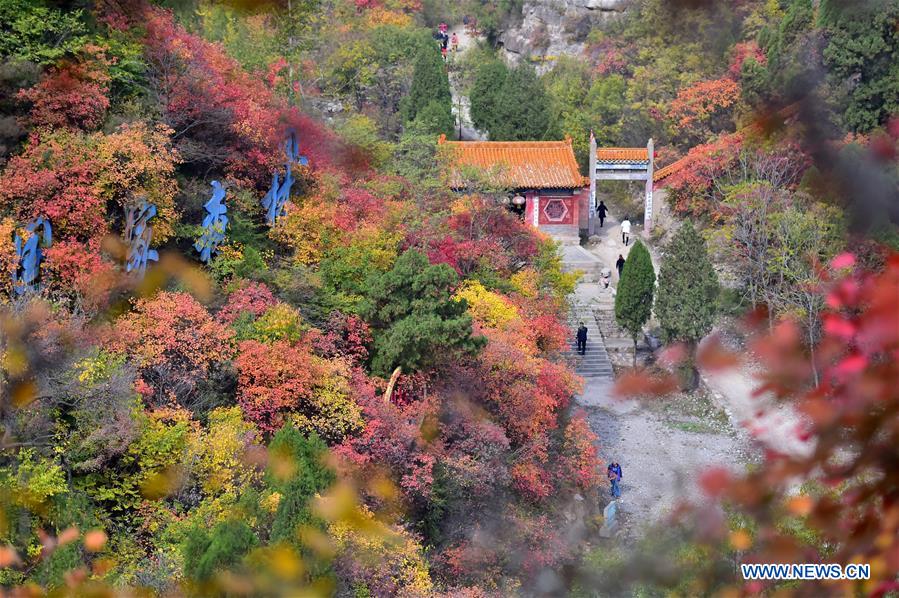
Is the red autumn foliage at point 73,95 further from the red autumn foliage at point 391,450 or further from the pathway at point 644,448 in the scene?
the pathway at point 644,448

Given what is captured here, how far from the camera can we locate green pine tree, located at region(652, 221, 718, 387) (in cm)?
1605

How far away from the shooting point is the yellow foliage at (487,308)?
13164 mm

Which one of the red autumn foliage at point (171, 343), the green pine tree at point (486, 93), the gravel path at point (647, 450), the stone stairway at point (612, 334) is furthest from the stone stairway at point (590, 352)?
the red autumn foliage at point (171, 343)

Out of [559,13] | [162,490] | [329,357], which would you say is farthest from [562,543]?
[559,13]

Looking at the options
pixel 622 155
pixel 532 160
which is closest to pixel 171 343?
pixel 532 160

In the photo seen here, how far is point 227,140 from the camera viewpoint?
42.0ft

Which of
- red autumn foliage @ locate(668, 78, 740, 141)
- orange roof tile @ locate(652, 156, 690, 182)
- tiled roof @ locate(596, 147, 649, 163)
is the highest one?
red autumn foliage @ locate(668, 78, 740, 141)

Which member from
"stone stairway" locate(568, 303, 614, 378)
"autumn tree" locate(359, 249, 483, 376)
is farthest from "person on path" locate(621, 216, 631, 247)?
"autumn tree" locate(359, 249, 483, 376)

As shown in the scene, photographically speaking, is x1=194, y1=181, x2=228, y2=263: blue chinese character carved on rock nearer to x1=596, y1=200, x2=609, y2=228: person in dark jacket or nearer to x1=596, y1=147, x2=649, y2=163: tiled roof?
x1=596, y1=147, x2=649, y2=163: tiled roof

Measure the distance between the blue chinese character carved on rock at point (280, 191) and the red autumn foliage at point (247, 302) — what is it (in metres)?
1.85

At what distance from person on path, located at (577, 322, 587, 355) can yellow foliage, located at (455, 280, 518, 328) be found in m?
4.12

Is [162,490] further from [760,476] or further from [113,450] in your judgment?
[760,476]

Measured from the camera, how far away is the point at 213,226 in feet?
38.7

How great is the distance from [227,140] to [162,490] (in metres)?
5.46
